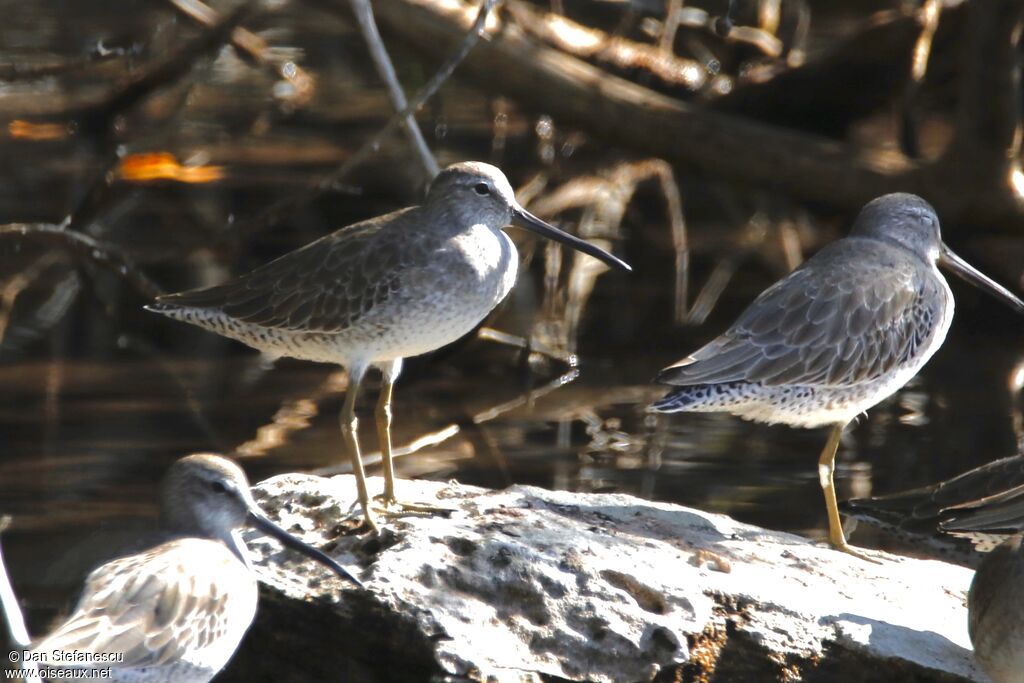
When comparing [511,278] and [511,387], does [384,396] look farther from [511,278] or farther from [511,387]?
[511,387]

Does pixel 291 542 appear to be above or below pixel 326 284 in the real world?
below

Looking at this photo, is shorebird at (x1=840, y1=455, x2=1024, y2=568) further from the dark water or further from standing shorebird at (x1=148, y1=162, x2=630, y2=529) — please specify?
standing shorebird at (x1=148, y1=162, x2=630, y2=529)

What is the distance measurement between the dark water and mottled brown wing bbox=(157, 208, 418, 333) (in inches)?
43.8

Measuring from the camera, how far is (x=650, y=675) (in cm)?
424

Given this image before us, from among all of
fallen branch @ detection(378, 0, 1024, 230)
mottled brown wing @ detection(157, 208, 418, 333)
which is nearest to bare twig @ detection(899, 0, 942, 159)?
fallen branch @ detection(378, 0, 1024, 230)

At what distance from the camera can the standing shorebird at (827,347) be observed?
5312 millimetres

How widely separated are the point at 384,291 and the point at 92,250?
2.80 metres

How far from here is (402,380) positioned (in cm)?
807

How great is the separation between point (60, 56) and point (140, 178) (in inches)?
145

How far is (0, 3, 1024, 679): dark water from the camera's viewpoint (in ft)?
21.4

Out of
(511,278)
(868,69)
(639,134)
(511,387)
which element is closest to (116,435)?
(511,387)

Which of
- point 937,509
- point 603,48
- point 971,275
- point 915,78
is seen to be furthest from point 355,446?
point 603,48

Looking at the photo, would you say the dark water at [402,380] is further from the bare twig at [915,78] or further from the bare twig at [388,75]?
the bare twig at [915,78]

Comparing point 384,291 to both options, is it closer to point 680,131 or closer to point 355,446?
point 355,446
